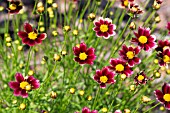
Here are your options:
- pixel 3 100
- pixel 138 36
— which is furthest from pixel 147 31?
pixel 3 100

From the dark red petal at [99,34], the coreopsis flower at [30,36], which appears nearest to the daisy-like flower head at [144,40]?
the dark red petal at [99,34]

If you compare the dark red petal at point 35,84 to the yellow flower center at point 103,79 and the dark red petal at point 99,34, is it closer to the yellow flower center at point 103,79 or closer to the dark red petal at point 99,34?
the yellow flower center at point 103,79

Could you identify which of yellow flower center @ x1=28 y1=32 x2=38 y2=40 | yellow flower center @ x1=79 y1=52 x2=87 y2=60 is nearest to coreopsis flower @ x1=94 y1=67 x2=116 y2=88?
yellow flower center @ x1=79 y1=52 x2=87 y2=60

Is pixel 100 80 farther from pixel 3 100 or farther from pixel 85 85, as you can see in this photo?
pixel 3 100

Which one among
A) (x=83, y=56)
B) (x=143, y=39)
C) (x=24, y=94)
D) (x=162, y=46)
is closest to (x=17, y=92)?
(x=24, y=94)

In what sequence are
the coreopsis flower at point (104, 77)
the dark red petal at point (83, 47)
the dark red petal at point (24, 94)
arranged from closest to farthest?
the dark red petal at point (24, 94)
the coreopsis flower at point (104, 77)
the dark red petal at point (83, 47)

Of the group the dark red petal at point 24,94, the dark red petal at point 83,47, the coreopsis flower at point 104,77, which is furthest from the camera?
the dark red petal at point 83,47
